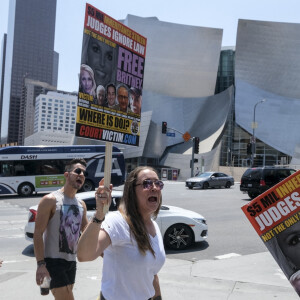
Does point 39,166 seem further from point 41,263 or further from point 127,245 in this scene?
point 127,245

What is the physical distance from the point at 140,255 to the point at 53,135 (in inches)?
4679

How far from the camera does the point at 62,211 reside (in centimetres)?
324

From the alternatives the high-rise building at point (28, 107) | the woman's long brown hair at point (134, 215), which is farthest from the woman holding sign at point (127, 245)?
the high-rise building at point (28, 107)

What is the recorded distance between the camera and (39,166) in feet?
70.4

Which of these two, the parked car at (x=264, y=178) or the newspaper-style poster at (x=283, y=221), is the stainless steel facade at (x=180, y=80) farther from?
the newspaper-style poster at (x=283, y=221)

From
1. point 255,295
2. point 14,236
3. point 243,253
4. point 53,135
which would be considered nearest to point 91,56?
point 255,295

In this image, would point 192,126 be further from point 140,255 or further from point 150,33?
point 140,255

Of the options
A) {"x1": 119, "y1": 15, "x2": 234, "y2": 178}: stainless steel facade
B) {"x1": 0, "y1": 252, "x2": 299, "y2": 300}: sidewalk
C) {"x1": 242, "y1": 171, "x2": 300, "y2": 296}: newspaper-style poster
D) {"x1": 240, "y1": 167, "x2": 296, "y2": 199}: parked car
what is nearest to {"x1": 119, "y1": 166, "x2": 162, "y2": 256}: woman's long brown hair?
{"x1": 242, "y1": 171, "x2": 300, "y2": 296}: newspaper-style poster

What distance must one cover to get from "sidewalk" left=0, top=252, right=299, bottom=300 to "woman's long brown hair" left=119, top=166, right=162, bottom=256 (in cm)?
298

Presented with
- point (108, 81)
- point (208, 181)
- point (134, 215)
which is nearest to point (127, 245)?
point (134, 215)

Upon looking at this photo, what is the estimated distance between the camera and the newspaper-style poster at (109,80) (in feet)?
10.5

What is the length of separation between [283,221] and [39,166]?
20.3 metres

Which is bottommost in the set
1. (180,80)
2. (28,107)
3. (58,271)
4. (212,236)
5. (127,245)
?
(212,236)

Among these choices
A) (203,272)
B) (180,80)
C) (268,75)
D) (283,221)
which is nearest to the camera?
(283,221)
